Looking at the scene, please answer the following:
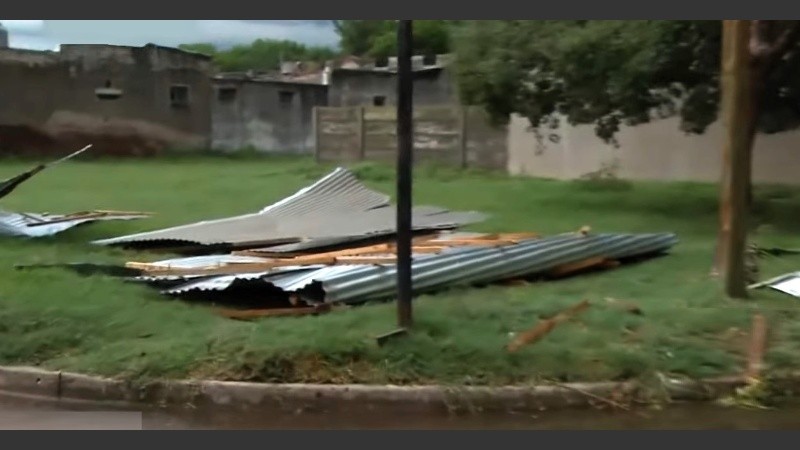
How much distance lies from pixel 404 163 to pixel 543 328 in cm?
145

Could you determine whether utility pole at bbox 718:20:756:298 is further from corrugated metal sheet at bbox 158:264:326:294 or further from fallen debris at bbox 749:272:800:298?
corrugated metal sheet at bbox 158:264:326:294

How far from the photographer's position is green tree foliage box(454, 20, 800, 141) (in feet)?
36.6

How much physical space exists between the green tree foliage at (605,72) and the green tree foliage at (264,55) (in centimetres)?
1581

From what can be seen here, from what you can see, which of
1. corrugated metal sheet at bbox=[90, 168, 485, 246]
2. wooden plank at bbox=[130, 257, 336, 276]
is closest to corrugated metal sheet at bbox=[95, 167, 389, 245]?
corrugated metal sheet at bbox=[90, 168, 485, 246]

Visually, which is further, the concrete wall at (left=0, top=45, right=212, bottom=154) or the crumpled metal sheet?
the concrete wall at (left=0, top=45, right=212, bottom=154)

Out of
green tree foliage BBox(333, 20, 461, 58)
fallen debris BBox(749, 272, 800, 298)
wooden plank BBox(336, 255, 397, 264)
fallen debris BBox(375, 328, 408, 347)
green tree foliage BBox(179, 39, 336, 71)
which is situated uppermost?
green tree foliage BBox(333, 20, 461, 58)

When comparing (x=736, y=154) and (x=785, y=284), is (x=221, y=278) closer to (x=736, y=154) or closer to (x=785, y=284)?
(x=736, y=154)

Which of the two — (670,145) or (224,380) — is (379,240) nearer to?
(224,380)

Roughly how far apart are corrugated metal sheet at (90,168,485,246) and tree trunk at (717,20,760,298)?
3588 mm

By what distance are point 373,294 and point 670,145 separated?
1131 cm

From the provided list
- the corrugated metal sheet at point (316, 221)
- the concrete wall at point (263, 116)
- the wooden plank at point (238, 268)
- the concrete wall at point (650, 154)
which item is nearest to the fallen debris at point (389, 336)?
the wooden plank at point (238, 268)

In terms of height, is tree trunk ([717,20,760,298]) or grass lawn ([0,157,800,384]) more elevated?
tree trunk ([717,20,760,298])

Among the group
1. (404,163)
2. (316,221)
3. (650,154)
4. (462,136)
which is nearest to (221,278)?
(404,163)

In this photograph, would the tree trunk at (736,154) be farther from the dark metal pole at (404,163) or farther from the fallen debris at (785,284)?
the dark metal pole at (404,163)
